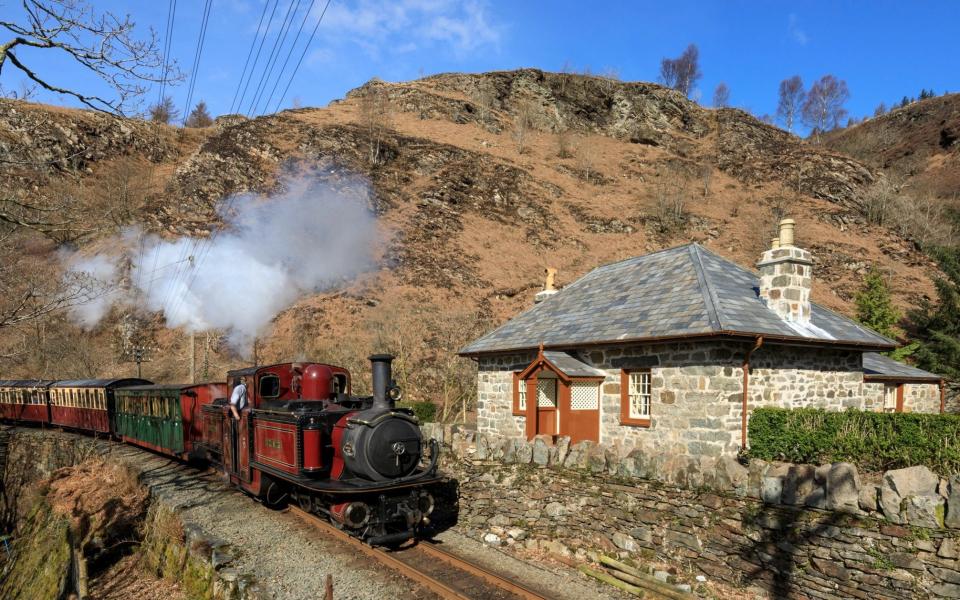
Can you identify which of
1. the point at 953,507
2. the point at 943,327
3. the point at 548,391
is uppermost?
the point at 943,327

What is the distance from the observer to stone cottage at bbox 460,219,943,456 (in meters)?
11.1

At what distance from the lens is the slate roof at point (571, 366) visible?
42.3 feet

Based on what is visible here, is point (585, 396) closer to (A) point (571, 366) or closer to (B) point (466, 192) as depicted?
(A) point (571, 366)

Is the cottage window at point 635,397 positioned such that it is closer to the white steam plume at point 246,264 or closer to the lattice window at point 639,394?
the lattice window at point 639,394

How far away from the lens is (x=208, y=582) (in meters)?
7.78

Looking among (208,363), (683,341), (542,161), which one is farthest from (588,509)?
(542,161)

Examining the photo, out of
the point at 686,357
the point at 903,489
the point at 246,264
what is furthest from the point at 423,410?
the point at 246,264

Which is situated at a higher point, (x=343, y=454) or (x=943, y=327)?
(x=943, y=327)

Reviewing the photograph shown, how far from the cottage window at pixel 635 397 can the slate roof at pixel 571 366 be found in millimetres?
668

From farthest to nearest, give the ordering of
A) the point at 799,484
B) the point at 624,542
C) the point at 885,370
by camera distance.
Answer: the point at 885,370 → the point at 624,542 → the point at 799,484

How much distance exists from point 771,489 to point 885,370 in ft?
40.2

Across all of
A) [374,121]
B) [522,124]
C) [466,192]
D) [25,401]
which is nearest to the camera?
[25,401]

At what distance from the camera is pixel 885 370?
16531 millimetres

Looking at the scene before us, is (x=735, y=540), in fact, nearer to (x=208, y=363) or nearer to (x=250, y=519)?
(x=250, y=519)
